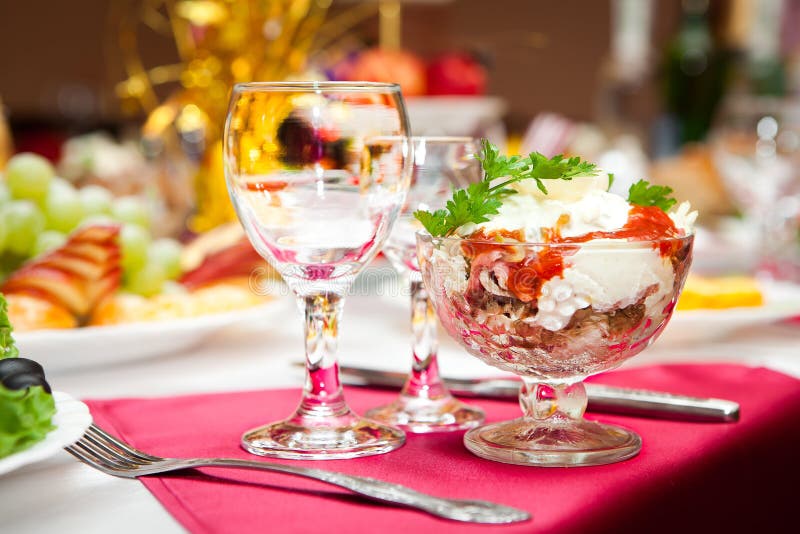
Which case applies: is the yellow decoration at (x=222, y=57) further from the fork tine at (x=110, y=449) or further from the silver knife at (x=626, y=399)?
the fork tine at (x=110, y=449)

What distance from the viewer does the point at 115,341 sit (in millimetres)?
1009

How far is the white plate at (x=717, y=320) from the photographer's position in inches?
43.8

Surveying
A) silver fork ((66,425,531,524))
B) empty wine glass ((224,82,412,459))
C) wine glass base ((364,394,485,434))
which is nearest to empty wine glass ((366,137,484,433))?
wine glass base ((364,394,485,434))

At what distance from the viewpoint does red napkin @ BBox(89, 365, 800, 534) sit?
0.57m

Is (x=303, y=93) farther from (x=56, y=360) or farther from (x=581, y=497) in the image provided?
(x=56, y=360)

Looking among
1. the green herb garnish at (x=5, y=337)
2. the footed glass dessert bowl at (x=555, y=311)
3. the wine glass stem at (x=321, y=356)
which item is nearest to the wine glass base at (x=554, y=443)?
the footed glass dessert bowl at (x=555, y=311)

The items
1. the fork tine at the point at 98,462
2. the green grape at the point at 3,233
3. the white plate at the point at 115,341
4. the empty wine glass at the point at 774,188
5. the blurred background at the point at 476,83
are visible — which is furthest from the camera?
A: the blurred background at the point at 476,83

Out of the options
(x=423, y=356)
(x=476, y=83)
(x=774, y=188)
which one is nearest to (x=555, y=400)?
(x=423, y=356)

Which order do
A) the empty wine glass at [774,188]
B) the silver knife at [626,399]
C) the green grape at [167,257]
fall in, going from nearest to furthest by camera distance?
the silver knife at [626,399] < the green grape at [167,257] < the empty wine glass at [774,188]

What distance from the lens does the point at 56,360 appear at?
994 mm

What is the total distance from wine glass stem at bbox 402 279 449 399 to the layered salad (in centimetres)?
13

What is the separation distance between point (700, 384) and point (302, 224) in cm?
44

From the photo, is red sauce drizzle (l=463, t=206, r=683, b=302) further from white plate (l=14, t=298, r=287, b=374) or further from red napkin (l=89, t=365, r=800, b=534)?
white plate (l=14, t=298, r=287, b=374)

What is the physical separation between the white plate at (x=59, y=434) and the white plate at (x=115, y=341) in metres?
0.30
